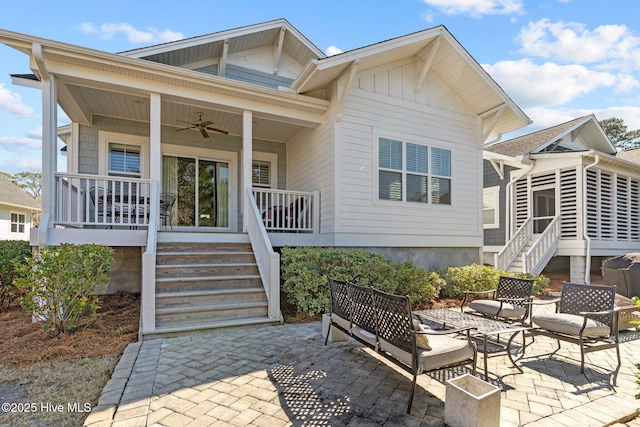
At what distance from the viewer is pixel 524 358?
4.09 meters

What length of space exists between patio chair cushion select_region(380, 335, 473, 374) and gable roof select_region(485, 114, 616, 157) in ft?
35.1

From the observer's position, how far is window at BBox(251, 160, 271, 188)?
9977mm

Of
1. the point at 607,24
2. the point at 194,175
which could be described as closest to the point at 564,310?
the point at 194,175

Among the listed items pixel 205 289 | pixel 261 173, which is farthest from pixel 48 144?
pixel 261 173

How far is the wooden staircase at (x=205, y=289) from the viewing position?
5062 mm

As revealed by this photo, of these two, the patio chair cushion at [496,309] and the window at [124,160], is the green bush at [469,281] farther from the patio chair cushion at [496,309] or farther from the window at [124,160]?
the window at [124,160]

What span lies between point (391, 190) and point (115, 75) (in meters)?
6.20

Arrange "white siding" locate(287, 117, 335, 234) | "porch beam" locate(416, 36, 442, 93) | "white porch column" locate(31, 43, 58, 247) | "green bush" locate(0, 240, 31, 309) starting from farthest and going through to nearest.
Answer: "porch beam" locate(416, 36, 442, 93) → "white siding" locate(287, 117, 335, 234) → "green bush" locate(0, 240, 31, 309) → "white porch column" locate(31, 43, 58, 247)

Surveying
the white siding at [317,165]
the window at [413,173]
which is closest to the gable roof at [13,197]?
the white siding at [317,165]

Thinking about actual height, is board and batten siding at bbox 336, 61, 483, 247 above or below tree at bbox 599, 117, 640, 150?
below

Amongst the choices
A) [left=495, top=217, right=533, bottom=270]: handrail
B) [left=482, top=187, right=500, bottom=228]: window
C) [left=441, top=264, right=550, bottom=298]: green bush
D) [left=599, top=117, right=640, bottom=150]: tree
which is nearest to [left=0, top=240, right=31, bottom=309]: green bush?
[left=441, top=264, right=550, bottom=298]: green bush

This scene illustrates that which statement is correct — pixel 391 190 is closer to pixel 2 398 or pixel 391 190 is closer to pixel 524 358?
pixel 524 358

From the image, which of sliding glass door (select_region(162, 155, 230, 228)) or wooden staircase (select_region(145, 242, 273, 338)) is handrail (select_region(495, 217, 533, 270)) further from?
sliding glass door (select_region(162, 155, 230, 228))

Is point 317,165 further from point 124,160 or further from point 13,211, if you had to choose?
point 13,211
